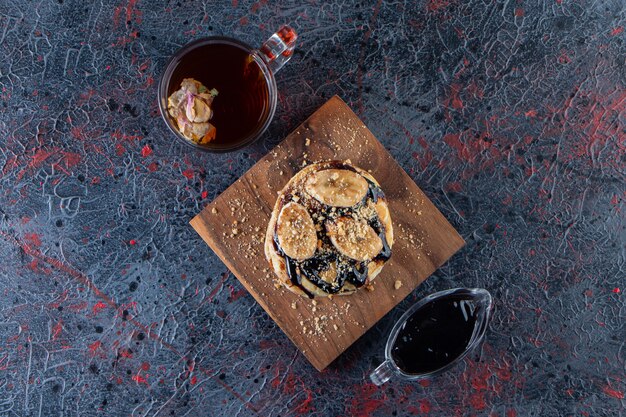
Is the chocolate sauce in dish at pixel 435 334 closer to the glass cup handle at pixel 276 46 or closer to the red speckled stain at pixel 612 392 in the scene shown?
the red speckled stain at pixel 612 392

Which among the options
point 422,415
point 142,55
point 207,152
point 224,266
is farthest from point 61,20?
point 422,415

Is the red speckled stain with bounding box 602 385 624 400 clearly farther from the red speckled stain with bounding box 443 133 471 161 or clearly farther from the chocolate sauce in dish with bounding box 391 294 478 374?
the red speckled stain with bounding box 443 133 471 161

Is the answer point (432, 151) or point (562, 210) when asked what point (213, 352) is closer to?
point (432, 151)

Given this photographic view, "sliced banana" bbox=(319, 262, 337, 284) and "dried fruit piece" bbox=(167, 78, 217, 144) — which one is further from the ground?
"dried fruit piece" bbox=(167, 78, 217, 144)

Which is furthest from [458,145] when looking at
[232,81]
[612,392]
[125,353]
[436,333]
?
[125,353]

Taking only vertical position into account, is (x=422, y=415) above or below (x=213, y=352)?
below

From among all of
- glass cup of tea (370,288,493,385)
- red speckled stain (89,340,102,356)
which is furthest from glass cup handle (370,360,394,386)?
red speckled stain (89,340,102,356)
